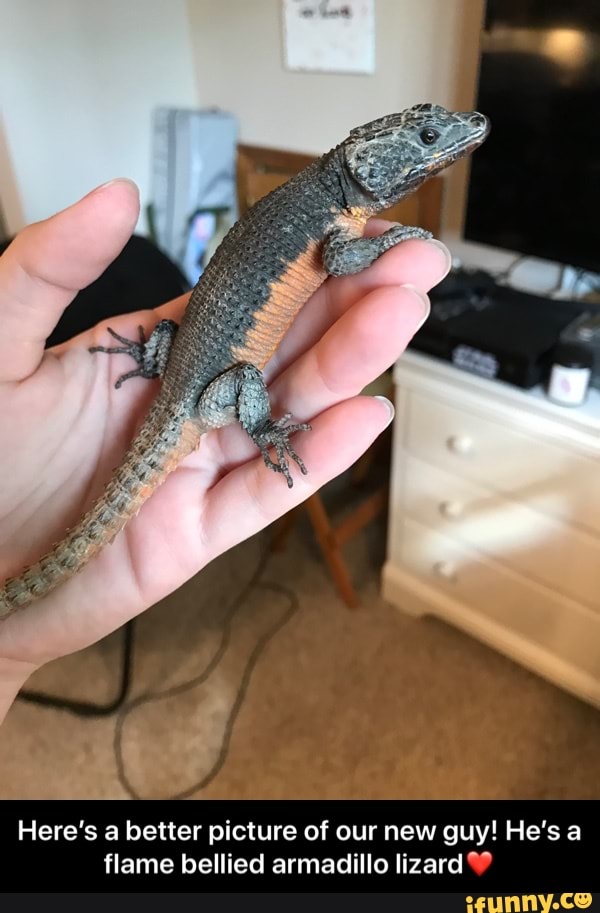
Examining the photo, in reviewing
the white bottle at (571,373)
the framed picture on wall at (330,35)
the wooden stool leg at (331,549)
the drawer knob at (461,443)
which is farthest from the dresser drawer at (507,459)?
the framed picture on wall at (330,35)

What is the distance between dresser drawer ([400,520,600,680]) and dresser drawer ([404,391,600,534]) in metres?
0.25

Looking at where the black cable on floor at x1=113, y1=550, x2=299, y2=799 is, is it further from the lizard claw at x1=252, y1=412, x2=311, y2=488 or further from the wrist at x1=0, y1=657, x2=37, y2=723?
the lizard claw at x1=252, y1=412, x2=311, y2=488

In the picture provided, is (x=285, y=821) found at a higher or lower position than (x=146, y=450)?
lower

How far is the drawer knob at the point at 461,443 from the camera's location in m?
1.71

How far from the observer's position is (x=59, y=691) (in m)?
1.96

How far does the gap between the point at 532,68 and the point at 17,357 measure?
1.24m

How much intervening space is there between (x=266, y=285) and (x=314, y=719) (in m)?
1.32

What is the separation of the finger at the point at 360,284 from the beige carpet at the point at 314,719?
114 cm

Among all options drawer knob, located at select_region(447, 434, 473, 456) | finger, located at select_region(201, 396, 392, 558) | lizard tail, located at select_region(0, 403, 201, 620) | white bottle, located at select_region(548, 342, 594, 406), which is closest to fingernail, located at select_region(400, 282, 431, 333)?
finger, located at select_region(201, 396, 392, 558)

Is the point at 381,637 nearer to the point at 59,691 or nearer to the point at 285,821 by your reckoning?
the point at 285,821

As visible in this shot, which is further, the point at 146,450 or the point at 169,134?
the point at 169,134

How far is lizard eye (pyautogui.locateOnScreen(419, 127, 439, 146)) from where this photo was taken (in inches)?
35.8

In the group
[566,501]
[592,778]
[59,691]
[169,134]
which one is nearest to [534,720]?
[592,778]

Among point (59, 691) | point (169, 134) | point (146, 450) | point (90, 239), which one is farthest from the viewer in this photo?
point (169, 134)
